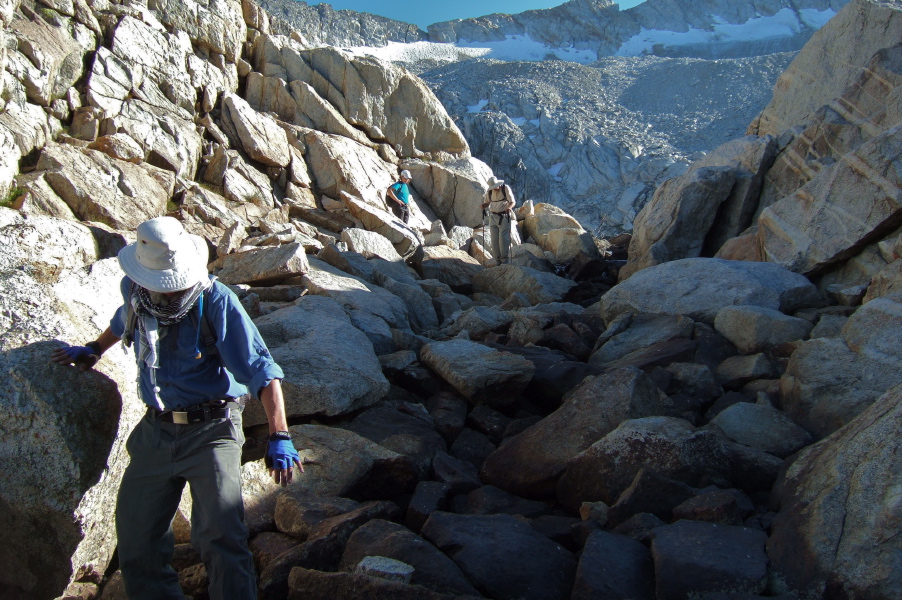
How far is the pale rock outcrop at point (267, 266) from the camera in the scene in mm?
10203

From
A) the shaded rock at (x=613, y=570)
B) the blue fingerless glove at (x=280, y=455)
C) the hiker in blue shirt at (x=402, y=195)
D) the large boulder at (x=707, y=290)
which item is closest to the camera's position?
the blue fingerless glove at (x=280, y=455)

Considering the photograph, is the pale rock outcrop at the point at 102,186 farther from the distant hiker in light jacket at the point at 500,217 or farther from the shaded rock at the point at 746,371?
the shaded rock at the point at 746,371

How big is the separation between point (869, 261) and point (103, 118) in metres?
19.2

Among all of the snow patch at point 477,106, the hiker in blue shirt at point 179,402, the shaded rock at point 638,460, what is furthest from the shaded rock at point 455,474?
the snow patch at point 477,106

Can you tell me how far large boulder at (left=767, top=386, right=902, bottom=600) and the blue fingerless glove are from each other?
2831mm

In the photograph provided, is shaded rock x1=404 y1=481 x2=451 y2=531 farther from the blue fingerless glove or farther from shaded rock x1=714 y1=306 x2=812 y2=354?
shaded rock x1=714 y1=306 x2=812 y2=354

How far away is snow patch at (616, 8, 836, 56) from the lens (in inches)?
6216

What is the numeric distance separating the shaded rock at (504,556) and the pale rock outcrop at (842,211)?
9117 mm

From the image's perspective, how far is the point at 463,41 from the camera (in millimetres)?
151750

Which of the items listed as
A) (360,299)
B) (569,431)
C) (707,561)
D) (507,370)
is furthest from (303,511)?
(360,299)

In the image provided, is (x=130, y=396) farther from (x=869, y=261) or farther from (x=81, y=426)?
(x=869, y=261)

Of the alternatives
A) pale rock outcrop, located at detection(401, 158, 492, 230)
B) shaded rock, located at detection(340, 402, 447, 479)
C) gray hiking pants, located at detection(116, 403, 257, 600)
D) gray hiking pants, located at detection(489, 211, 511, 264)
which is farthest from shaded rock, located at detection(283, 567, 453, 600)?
pale rock outcrop, located at detection(401, 158, 492, 230)

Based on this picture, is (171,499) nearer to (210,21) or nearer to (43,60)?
(43,60)

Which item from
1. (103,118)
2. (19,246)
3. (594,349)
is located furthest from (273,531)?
(103,118)
